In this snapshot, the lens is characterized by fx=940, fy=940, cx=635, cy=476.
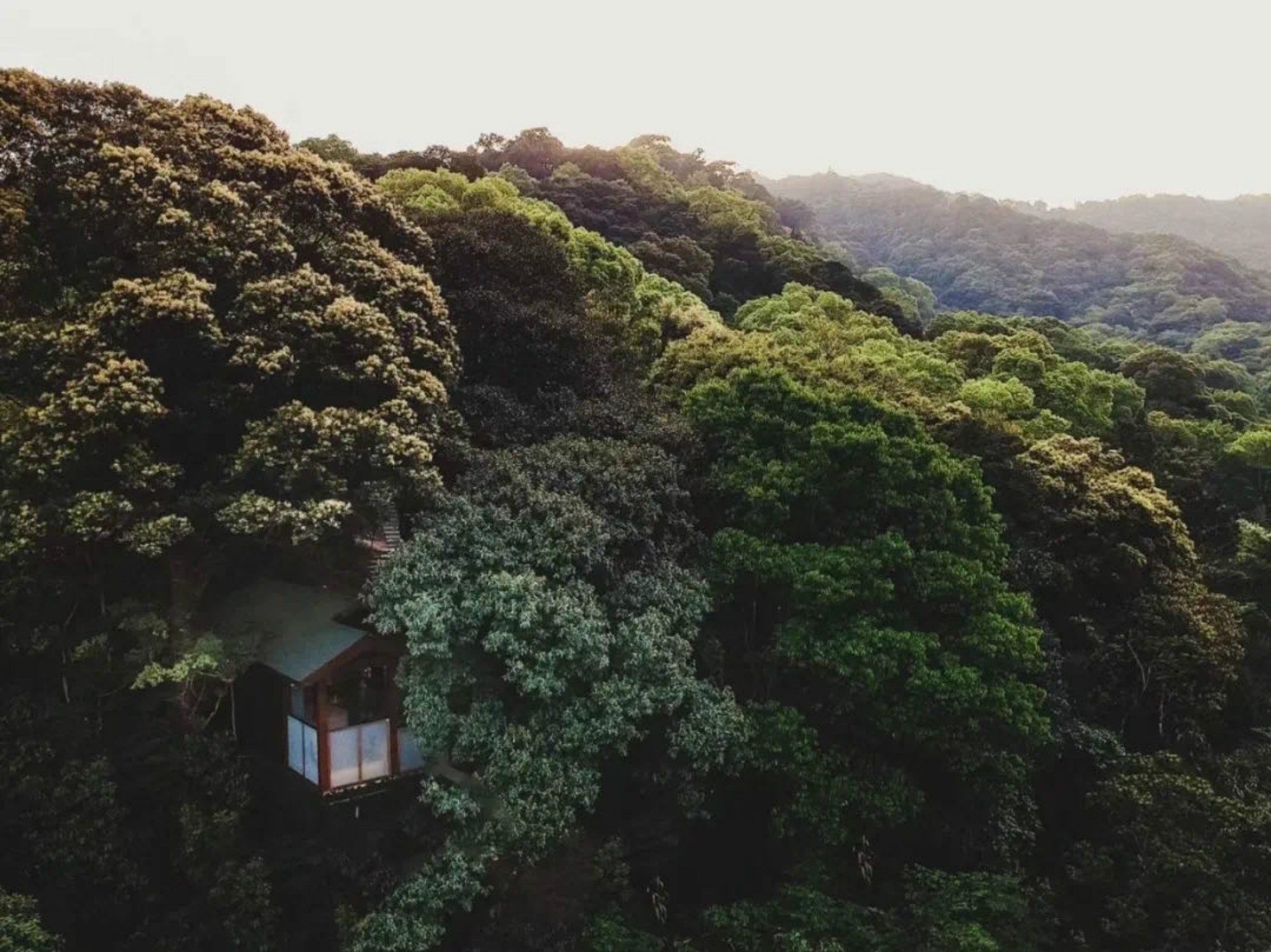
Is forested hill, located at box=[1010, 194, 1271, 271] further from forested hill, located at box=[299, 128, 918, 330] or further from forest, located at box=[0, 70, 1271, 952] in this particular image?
forest, located at box=[0, 70, 1271, 952]

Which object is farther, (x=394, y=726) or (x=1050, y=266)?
(x=1050, y=266)

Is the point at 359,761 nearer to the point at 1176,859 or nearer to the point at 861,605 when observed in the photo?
the point at 861,605

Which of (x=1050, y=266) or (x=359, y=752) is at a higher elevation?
(x=1050, y=266)

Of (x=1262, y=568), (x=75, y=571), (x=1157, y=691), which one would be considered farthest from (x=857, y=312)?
(x=75, y=571)

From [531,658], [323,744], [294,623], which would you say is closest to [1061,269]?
[531,658]

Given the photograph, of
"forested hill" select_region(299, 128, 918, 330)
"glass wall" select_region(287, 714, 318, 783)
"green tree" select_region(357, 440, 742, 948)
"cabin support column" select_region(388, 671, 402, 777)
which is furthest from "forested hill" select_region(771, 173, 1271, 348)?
"glass wall" select_region(287, 714, 318, 783)

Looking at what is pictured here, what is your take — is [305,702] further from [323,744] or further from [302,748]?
[323,744]

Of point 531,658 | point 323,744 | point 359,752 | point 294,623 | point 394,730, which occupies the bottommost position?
point 359,752
